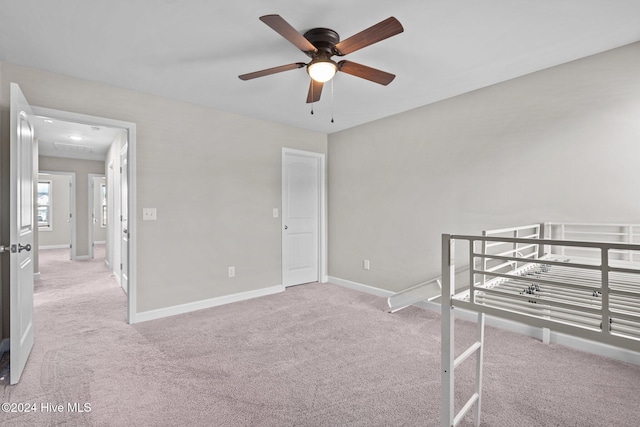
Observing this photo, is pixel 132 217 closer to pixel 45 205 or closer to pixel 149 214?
pixel 149 214

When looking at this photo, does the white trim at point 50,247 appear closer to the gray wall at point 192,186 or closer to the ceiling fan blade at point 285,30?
the gray wall at point 192,186

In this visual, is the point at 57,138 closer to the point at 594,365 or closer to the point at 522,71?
the point at 522,71

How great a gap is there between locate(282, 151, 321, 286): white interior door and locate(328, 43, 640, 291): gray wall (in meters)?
0.37

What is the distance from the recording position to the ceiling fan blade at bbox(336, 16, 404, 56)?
1.61 m

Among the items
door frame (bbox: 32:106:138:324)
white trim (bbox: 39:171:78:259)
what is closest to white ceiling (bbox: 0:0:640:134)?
door frame (bbox: 32:106:138:324)

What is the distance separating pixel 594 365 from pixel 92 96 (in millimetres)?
4771

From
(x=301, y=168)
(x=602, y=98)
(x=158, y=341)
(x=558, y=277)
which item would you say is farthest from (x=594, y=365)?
(x=301, y=168)

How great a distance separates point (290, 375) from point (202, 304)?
1.82 m

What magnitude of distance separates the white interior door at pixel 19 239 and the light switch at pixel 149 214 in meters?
0.88

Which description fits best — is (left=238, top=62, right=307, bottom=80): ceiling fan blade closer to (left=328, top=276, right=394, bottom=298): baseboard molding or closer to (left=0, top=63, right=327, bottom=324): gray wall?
(left=0, top=63, right=327, bottom=324): gray wall

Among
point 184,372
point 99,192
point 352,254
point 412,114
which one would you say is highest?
point 412,114

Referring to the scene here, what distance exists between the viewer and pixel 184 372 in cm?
214

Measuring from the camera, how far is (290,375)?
82.6 inches

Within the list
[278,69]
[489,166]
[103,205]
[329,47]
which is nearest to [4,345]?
[278,69]
